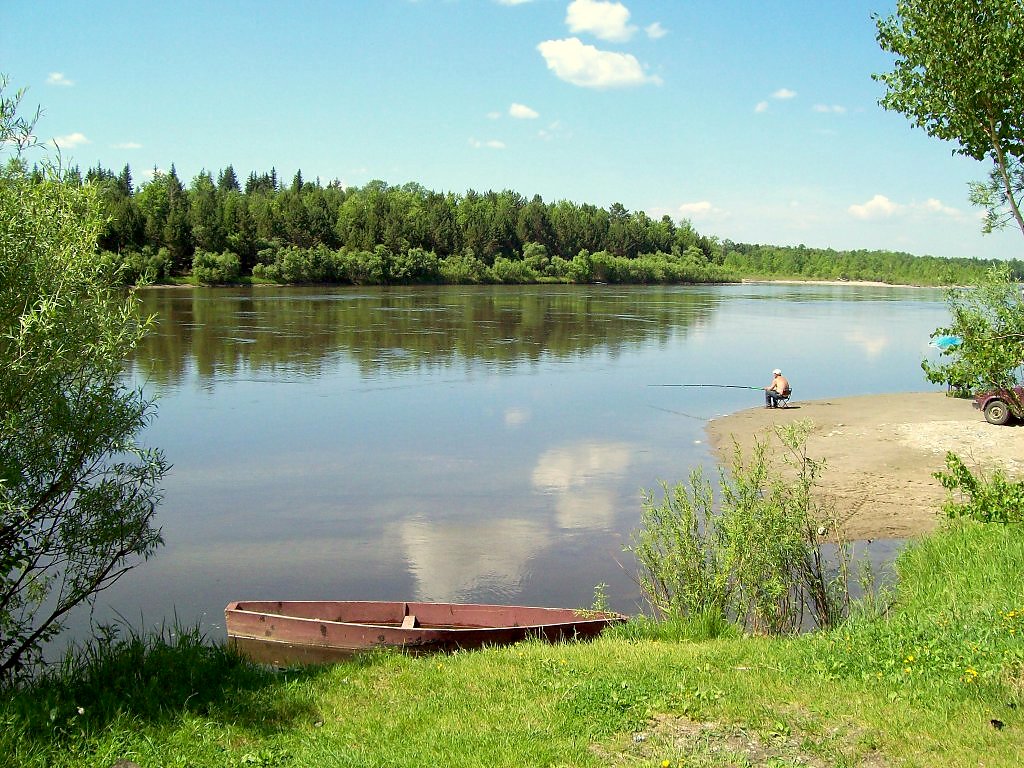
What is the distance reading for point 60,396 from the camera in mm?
9211

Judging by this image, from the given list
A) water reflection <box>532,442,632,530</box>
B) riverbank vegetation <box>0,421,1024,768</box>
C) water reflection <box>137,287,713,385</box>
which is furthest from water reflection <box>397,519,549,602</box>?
water reflection <box>137,287,713,385</box>

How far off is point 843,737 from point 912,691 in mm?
1151

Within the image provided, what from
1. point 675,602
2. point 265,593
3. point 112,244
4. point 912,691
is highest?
point 112,244

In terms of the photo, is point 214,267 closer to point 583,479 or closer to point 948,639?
point 583,479

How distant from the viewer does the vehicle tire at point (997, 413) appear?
91.6 feet

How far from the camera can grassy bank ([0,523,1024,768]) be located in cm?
682

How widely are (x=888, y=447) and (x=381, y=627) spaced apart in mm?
18804

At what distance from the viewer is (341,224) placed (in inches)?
5344

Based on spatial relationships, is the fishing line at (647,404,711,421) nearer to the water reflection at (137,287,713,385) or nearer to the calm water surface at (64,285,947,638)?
the calm water surface at (64,285,947,638)

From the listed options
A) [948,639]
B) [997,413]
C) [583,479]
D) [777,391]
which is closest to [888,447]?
[997,413]

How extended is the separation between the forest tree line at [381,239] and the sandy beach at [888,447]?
3087 inches

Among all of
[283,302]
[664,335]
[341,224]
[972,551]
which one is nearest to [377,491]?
[972,551]

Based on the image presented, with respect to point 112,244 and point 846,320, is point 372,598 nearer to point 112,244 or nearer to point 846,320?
point 846,320

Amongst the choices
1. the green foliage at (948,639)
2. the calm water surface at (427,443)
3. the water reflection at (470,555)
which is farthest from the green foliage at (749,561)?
the water reflection at (470,555)
